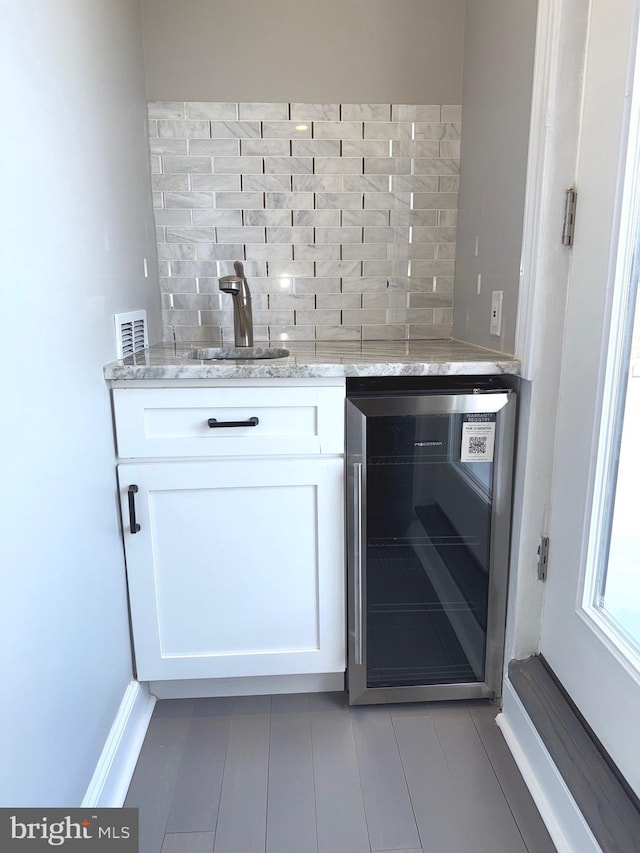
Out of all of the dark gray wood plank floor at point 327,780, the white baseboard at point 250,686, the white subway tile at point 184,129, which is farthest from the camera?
the white subway tile at point 184,129

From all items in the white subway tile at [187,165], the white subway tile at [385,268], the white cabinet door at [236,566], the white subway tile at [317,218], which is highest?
the white subway tile at [187,165]

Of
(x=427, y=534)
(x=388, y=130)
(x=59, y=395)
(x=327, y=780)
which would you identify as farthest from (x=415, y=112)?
(x=327, y=780)

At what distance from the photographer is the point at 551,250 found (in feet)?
4.32

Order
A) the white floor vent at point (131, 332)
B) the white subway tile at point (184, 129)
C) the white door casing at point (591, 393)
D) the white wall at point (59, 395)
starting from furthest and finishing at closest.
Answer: the white subway tile at point (184, 129) < the white floor vent at point (131, 332) < the white door casing at point (591, 393) < the white wall at point (59, 395)

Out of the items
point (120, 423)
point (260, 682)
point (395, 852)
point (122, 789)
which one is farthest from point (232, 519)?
point (395, 852)

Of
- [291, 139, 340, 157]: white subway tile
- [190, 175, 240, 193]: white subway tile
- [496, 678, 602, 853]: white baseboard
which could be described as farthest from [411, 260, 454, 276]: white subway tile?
[496, 678, 602, 853]: white baseboard

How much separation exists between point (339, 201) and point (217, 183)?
1.46ft

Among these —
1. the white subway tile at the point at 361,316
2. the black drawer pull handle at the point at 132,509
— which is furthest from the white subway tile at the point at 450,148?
the black drawer pull handle at the point at 132,509

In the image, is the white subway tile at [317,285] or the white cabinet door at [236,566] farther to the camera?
the white subway tile at [317,285]

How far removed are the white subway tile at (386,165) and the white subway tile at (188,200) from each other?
1.92 feet

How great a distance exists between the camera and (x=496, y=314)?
1610 millimetres

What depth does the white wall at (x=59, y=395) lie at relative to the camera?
901mm

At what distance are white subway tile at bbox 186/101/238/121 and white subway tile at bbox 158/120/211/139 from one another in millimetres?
27

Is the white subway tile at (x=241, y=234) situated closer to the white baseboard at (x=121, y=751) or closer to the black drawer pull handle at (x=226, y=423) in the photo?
the black drawer pull handle at (x=226, y=423)
